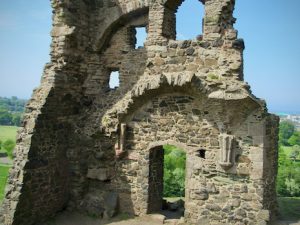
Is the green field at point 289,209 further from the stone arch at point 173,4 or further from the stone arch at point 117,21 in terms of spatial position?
the stone arch at point 117,21

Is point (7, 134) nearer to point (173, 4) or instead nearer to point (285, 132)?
point (173, 4)

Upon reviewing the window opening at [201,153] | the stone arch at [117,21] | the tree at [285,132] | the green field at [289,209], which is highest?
the tree at [285,132]

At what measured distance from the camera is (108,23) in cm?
952

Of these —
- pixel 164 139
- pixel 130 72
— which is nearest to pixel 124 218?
pixel 164 139

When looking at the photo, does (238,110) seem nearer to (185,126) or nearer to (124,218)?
(185,126)

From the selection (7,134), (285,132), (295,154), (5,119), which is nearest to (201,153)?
(295,154)

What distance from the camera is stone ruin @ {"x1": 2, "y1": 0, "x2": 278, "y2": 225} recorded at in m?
7.72

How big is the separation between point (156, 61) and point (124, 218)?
429cm

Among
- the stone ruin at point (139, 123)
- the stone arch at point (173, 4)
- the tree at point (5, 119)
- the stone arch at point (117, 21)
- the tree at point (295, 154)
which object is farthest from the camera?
the tree at point (5, 119)

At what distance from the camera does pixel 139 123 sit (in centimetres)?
895

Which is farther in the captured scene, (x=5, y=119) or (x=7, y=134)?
(x=5, y=119)

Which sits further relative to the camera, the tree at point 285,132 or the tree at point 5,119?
the tree at point 5,119

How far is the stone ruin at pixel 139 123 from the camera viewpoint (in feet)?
25.3

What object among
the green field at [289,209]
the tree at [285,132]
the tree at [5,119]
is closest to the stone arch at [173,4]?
the green field at [289,209]
